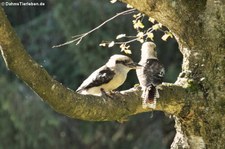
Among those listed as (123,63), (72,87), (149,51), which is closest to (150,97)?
(123,63)

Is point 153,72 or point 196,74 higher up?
point 196,74

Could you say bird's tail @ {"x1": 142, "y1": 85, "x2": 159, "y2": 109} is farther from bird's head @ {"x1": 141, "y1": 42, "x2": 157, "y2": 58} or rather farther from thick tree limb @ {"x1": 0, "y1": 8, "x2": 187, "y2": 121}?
bird's head @ {"x1": 141, "y1": 42, "x2": 157, "y2": 58}

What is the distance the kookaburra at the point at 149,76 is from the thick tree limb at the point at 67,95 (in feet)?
0.25

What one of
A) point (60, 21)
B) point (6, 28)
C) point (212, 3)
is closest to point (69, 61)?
point (60, 21)

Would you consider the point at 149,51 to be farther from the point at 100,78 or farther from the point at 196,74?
the point at 196,74

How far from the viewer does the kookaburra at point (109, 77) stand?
23.4 feet

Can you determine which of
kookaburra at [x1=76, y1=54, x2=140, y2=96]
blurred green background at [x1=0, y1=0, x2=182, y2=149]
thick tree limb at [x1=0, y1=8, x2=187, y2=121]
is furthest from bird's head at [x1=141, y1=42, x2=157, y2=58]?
blurred green background at [x1=0, y1=0, x2=182, y2=149]

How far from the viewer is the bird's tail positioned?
626cm

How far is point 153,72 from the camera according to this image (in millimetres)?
6961

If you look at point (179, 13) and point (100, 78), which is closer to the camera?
point (179, 13)

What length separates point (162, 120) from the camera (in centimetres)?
1460

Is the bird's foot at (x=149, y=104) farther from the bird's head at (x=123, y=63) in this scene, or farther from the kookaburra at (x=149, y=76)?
the bird's head at (x=123, y=63)

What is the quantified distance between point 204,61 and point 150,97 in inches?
19.1

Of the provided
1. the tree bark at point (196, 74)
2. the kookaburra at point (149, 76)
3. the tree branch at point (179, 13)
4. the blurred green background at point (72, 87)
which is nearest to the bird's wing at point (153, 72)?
the kookaburra at point (149, 76)
